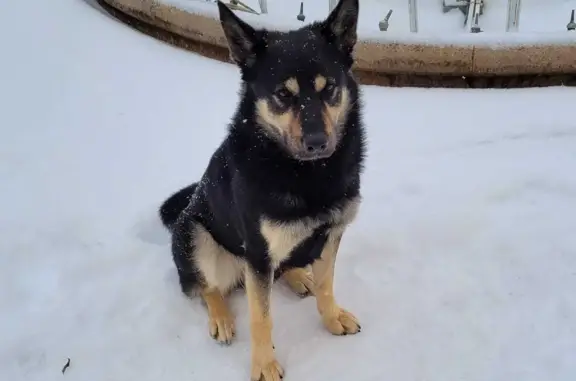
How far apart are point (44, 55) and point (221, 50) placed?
5.47 ft

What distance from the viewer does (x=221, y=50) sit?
5590mm

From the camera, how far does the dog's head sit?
2342 millimetres

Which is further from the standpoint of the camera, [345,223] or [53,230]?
[53,230]

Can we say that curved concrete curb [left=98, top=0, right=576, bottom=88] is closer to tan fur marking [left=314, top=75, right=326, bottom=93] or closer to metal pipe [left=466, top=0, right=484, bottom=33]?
metal pipe [left=466, top=0, right=484, bottom=33]

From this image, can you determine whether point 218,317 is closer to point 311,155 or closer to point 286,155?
point 286,155

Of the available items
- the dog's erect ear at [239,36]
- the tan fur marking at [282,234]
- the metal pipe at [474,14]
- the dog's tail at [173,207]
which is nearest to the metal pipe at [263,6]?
the metal pipe at [474,14]

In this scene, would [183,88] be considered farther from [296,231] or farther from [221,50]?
[296,231]

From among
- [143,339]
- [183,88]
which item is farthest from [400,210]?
[183,88]

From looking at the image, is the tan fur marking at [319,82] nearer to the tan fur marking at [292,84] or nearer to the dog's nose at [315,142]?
the tan fur marking at [292,84]

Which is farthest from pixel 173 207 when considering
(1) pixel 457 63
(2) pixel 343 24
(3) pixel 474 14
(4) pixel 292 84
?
(3) pixel 474 14

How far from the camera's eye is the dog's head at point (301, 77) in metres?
2.34

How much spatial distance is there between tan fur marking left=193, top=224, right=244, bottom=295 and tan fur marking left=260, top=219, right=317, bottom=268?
0.53 metres

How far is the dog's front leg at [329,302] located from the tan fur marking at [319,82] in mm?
823

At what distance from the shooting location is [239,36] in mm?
2465
